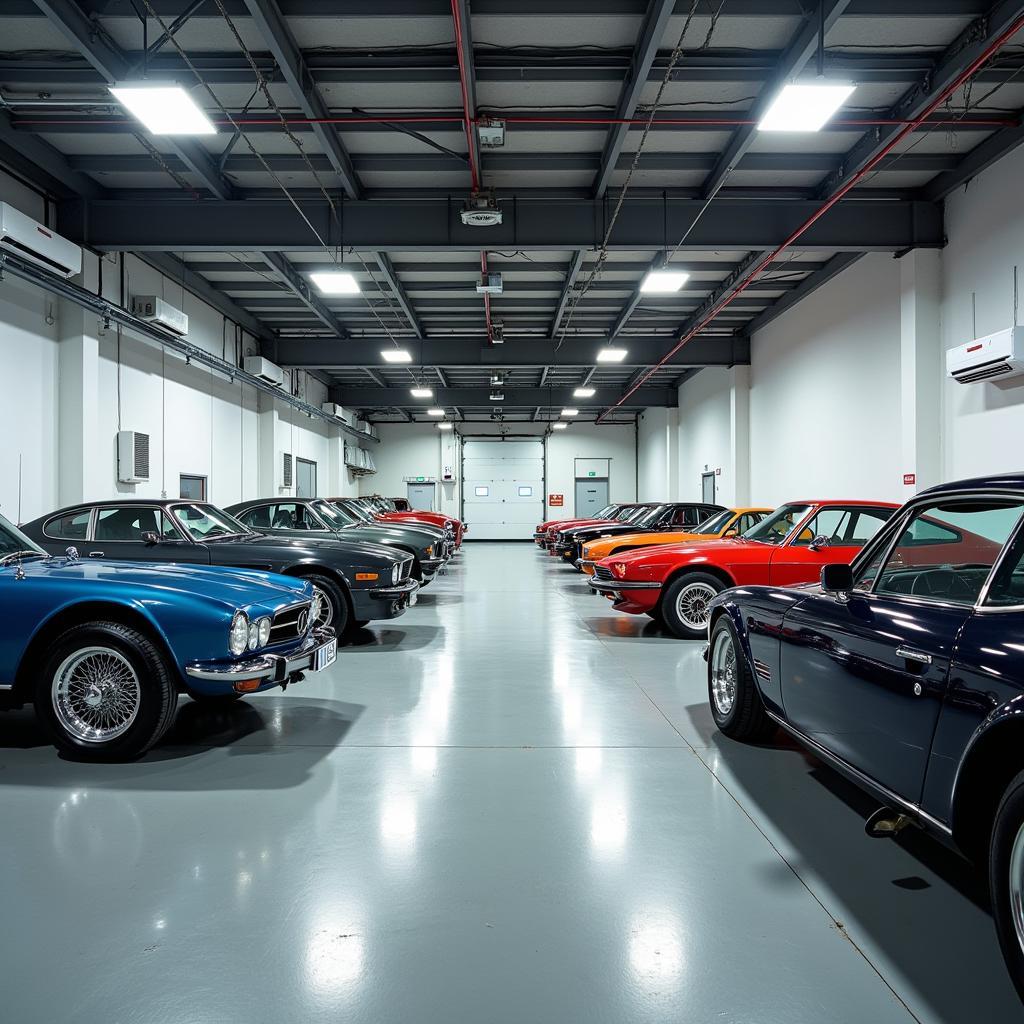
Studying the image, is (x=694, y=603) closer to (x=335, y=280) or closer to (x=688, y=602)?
(x=688, y=602)

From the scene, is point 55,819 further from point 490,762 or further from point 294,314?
point 294,314

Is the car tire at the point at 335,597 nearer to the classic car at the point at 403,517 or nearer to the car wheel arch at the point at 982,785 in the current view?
the car wheel arch at the point at 982,785

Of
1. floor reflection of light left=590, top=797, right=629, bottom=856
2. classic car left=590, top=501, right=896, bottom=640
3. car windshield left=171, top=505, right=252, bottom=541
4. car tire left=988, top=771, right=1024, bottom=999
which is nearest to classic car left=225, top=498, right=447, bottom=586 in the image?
car windshield left=171, top=505, right=252, bottom=541

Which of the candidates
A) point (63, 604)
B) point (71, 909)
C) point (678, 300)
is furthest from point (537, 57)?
point (678, 300)

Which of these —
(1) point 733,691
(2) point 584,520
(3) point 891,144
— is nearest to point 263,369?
(2) point 584,520

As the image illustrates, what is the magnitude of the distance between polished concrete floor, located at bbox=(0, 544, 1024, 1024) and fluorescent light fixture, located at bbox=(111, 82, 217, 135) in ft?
16.5

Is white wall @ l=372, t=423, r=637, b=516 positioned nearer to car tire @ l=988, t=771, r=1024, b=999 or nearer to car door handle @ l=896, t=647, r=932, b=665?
car door handle @ l=896, t=647, r=932, b=665

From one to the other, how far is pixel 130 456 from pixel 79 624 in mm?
7786

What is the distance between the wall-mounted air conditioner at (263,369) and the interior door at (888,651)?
47.5ft

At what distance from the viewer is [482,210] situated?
29.4ft

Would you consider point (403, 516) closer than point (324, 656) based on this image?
No

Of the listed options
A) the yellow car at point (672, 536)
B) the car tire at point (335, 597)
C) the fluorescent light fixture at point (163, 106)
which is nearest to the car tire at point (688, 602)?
the yellow car at point (672, 536)

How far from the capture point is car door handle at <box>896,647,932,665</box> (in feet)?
7.66

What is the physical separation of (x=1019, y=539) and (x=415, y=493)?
2887cm
